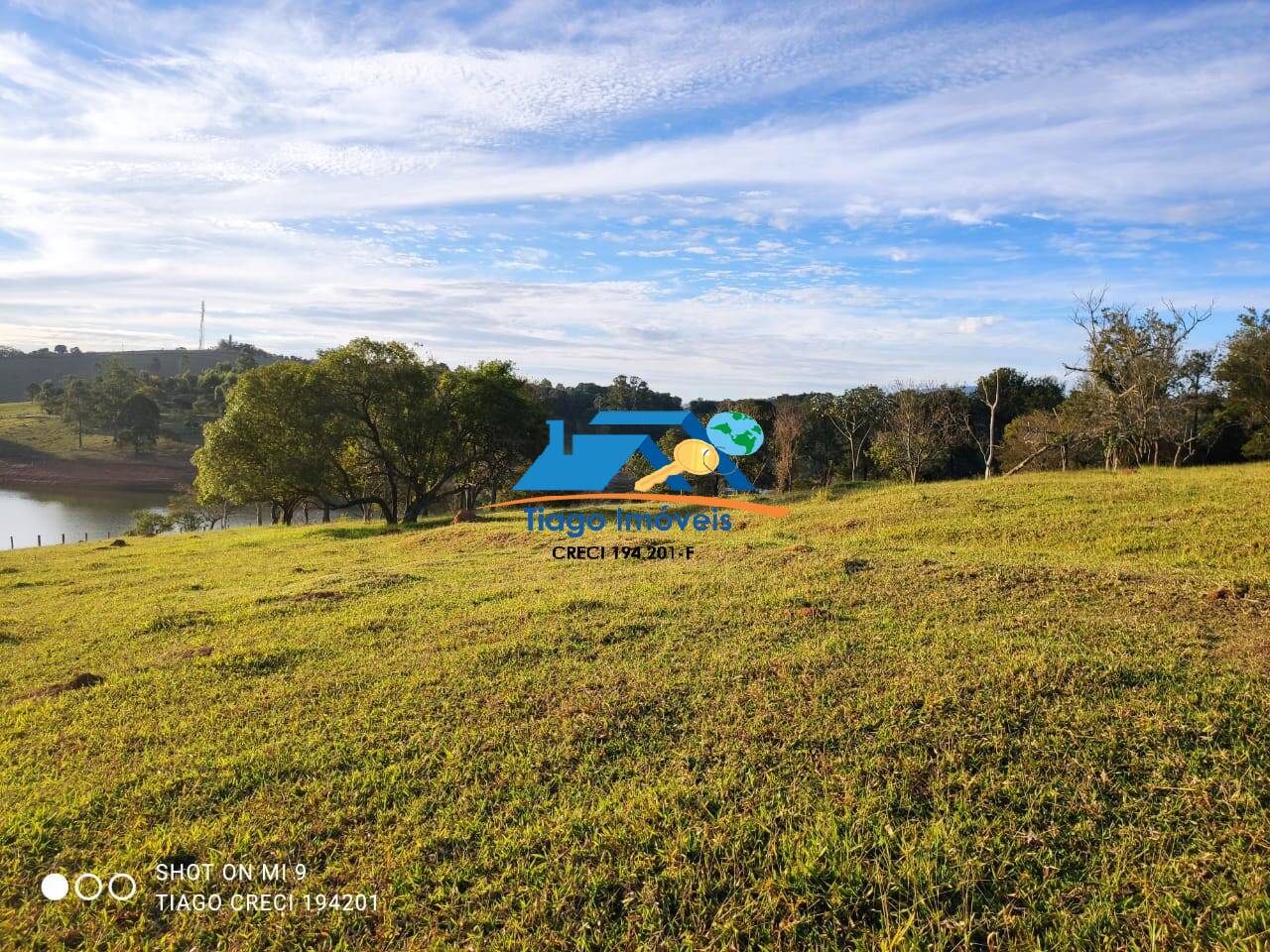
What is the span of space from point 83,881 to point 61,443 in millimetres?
70313

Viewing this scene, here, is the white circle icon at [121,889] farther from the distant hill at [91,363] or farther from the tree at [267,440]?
the distant hill at [91,363]

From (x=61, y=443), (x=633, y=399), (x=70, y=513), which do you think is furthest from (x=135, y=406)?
(x=633, y=399)

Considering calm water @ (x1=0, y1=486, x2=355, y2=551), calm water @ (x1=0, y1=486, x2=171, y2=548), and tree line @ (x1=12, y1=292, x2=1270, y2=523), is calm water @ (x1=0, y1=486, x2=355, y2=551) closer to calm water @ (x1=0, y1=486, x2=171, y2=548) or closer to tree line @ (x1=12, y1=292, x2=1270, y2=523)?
calm water @ (x1=0, y1=486, x2=171, y2=548)

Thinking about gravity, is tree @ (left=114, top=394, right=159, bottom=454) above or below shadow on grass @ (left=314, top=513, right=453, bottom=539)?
above

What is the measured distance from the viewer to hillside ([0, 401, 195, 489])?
51.4m

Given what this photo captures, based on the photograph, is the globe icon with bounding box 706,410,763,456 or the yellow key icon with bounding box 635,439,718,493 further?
the globe icon with bounding box 706,410,763,456

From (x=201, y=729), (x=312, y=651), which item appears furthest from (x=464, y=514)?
(x=201, y=729)

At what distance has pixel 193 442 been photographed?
5994cm

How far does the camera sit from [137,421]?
5412cm

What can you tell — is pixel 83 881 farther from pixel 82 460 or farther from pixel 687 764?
pixel 82 460

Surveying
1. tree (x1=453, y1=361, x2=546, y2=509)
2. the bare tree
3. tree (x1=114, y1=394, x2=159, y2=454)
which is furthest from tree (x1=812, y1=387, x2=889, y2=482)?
tree (x1=114, y1=394, x2=159, y2=454)

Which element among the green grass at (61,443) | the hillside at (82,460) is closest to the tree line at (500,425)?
the hillside at (82,460)

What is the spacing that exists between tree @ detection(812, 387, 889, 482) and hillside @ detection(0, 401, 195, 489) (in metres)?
44.7

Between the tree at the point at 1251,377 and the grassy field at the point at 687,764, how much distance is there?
22.6 meters
